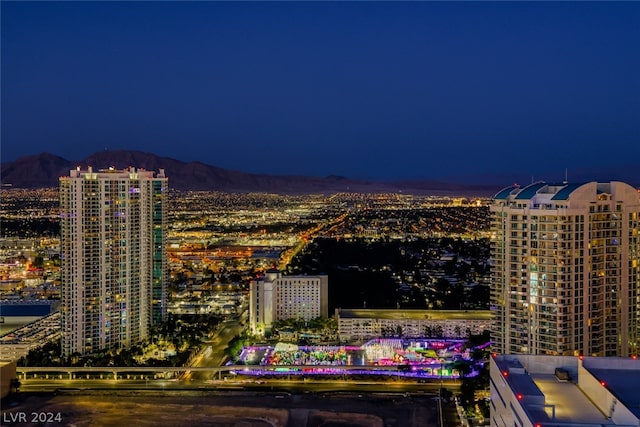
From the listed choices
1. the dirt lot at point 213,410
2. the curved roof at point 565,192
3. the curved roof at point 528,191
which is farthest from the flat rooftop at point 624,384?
the curved roof at point 528,191

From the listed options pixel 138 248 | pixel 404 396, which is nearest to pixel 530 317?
pixel 404 396

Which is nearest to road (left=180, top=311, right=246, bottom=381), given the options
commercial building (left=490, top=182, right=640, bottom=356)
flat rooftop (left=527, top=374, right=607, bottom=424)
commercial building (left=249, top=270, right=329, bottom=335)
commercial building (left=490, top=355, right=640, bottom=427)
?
commercial building (left=249, top=270, right=329, bottom=335)

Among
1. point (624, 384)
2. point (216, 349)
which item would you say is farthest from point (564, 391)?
point (216, 349)

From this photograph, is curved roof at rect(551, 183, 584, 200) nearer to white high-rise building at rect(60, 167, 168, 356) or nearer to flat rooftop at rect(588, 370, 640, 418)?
flat rooftop at rect(588, 370, 640, 418)

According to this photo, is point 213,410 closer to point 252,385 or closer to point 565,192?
point 252,385

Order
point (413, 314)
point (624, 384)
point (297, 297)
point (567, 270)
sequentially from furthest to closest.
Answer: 1. point (297, 297)
2. point (413, 314)
3. point (567, 270)
4. point (624, 384)

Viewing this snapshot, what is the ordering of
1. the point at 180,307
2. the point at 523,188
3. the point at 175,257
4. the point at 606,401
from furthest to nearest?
the point at 175,257 < the point at 180,307 < the point at 523,188 < the point at 606,401

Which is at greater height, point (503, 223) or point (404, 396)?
point (503, 223)

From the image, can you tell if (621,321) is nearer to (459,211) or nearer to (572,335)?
(572,335)
